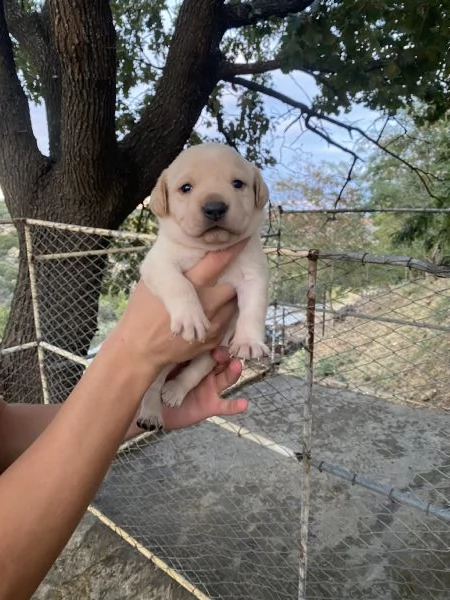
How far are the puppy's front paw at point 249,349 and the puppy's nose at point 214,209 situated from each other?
309 millimetres

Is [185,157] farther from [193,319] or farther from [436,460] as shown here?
[436,460]

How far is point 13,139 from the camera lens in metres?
3.10

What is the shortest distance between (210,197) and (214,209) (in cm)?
4

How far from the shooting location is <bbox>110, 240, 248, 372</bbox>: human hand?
3.50 feet

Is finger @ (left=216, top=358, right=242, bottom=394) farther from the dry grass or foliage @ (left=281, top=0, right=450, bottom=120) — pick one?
the dry grass

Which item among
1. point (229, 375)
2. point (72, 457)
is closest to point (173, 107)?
point (229, 375)

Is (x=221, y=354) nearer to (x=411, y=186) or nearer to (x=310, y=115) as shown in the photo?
(x=310, y=115)

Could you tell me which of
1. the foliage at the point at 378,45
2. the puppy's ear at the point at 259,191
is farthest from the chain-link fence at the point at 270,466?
the foliage at the point at 378,45

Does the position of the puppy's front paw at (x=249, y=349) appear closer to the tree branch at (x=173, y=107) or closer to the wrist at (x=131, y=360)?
the wrist at (x=131, y=360)

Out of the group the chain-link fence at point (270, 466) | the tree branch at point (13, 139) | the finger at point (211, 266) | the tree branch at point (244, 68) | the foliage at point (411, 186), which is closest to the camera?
the finger at point (211, 266)

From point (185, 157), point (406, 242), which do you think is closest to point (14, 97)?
point (185, 157)

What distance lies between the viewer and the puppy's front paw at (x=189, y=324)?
1.14m

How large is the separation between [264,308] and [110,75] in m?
2.05

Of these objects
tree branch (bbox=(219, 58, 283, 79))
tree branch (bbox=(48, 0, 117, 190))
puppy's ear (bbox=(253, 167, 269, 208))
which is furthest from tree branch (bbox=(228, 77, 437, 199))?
puppy's ear (bbox=(253, 167, 269, 208))
